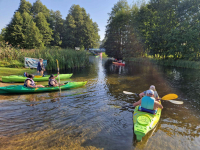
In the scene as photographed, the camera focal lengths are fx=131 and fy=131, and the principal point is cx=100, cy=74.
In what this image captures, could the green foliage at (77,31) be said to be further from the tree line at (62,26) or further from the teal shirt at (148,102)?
the teal shirt at (148,102)

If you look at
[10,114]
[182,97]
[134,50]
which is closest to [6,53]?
[10,114]

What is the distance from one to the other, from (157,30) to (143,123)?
27.2 meters

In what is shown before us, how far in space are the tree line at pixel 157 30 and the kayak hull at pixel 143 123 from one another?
21099 mm

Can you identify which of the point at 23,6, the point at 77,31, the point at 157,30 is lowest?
the point at 157,30

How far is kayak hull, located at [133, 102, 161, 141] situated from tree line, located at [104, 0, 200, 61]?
2110 cm

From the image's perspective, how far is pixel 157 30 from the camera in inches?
1059

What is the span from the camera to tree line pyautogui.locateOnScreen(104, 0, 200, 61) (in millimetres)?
21172

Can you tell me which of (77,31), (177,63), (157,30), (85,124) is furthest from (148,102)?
(77,31)

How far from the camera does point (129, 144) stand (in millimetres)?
3785

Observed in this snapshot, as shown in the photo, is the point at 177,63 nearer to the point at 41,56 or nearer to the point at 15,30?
the point at 41,56

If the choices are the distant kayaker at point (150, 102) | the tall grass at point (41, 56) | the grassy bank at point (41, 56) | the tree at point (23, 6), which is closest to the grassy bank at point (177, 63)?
the tall grass at point (41, 56)

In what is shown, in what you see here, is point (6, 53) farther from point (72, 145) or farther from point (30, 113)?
point (72, 145)

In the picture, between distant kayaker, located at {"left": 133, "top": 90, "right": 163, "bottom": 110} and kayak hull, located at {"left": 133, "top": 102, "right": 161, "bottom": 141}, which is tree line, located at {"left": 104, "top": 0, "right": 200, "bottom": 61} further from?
kayak hull, located at {"left": 133, "top": 102, "right": 161, "bottom": 141}

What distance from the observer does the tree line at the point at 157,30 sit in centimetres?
2117
